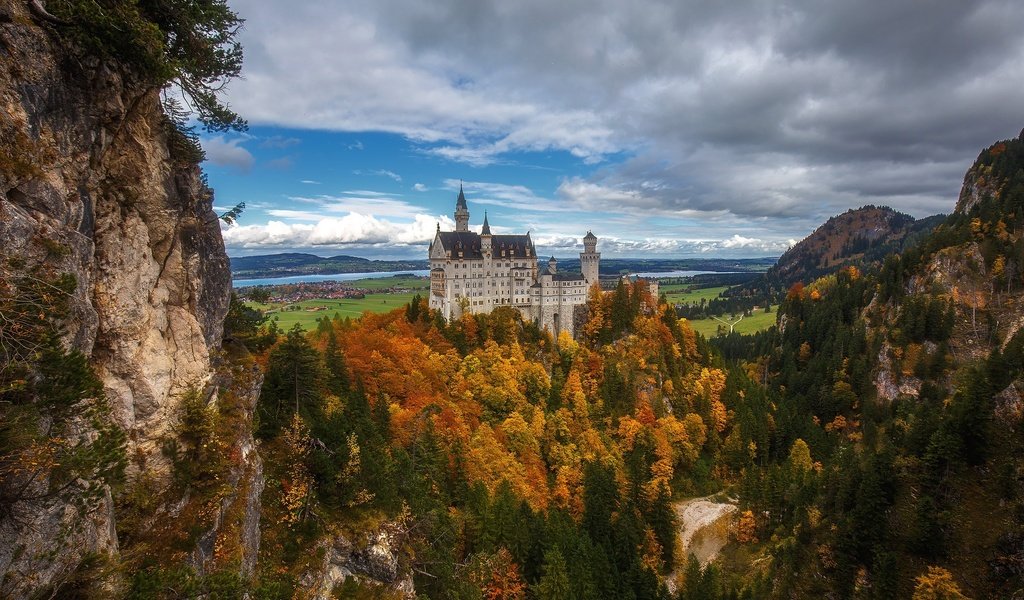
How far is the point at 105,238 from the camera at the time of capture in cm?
1727

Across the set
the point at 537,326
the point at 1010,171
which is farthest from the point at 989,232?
the point at 537,326

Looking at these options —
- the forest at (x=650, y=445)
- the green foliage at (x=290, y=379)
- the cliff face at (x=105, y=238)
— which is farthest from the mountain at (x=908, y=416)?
the cliff face at (x=105, y=238)

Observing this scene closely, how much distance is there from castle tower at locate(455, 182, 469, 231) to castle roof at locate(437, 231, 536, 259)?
4.65 m

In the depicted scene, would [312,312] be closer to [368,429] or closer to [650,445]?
[650,445]

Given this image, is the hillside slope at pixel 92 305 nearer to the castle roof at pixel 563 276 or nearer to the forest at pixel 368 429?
the forest at pixel 368 429

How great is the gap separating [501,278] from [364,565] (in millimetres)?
64196

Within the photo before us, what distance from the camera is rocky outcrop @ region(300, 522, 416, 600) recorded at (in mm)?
26845

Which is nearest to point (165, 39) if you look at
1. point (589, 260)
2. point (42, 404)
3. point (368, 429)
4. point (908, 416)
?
point (42, 404)

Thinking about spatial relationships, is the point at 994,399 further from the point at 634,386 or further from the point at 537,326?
the point at 537,326

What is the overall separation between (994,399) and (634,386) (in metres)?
47.2

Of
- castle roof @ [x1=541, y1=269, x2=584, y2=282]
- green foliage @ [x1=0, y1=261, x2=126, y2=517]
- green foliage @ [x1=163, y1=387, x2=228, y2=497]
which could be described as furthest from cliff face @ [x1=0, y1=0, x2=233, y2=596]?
castle roof @ [x1=541, y1=269, x2=584, y2=282]

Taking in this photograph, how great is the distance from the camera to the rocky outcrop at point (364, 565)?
26845mm

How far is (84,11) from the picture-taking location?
14.3 metres

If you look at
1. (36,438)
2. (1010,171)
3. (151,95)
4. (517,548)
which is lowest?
(517,548)
